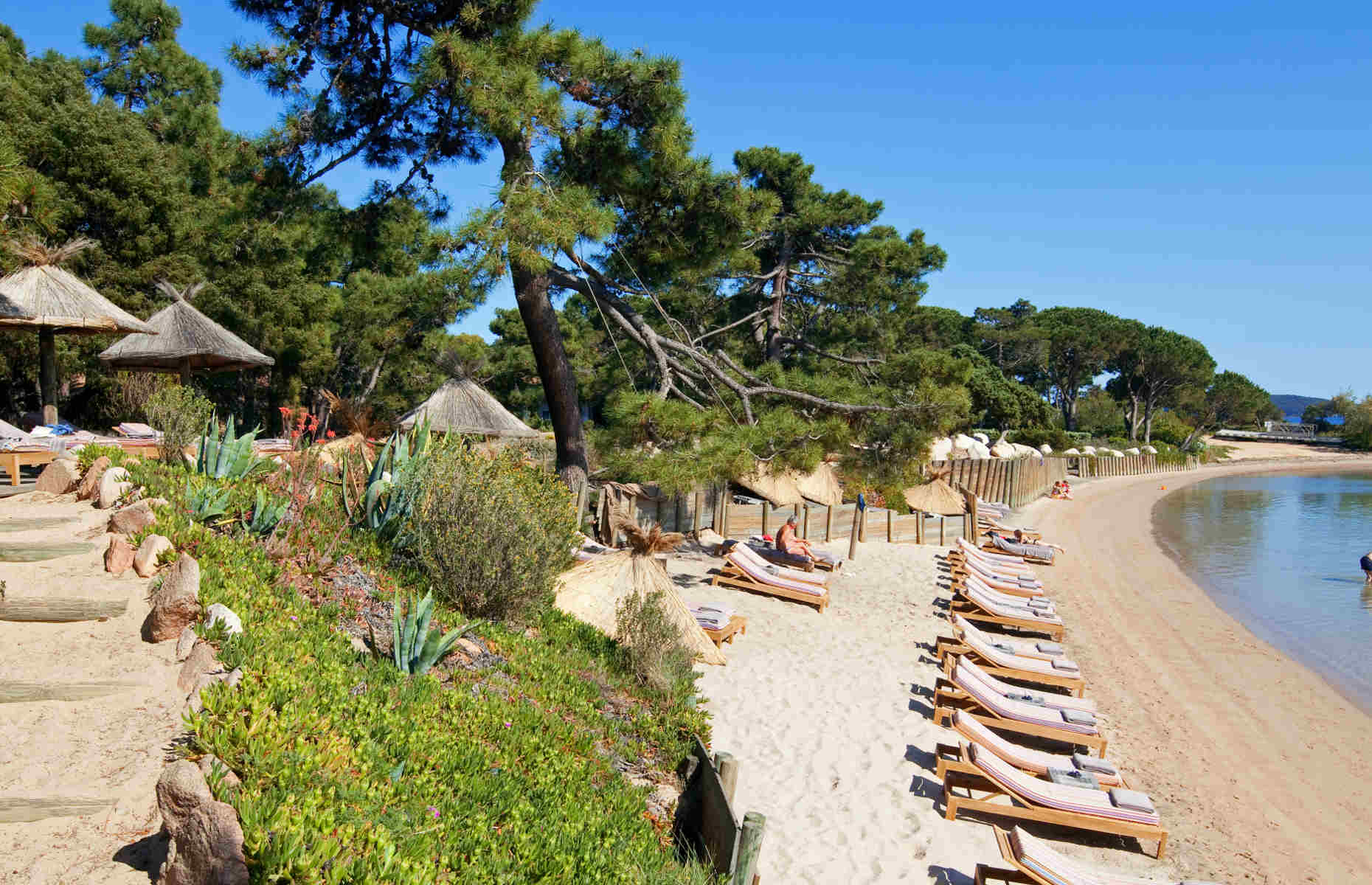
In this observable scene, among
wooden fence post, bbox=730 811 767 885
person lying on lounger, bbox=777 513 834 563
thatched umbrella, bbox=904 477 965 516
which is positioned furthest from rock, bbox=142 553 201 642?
thatched umbrella, bbox=904 477 965 516

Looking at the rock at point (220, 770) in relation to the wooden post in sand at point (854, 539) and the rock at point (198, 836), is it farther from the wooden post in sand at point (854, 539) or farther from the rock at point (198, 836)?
the wooden post in sand at point (854, 539)

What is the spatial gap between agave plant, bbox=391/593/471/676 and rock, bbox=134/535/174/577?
4.69 ft

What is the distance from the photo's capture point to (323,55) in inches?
403

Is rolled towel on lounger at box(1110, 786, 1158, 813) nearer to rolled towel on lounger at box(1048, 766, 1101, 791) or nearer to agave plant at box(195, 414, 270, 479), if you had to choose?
rolled towel on lounger at box(1048, 766, 1101, 791)

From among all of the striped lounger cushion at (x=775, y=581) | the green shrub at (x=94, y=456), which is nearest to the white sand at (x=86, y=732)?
the green shrub at (x=94, y=456)

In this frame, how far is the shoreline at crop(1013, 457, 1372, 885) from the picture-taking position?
Answer: 6637 millimetres

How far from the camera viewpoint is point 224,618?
14.4ft

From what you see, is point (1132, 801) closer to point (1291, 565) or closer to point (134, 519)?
point (134, 519)

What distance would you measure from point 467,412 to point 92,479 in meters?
10.0

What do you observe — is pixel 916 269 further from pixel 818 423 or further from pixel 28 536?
pixel 28 536

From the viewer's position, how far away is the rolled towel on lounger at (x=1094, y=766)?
22.3ft

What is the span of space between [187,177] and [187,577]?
20.3 meters

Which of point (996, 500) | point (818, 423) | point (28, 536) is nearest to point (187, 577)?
point (28, 536)

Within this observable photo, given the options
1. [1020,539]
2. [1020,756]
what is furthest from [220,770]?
[1020,539]
